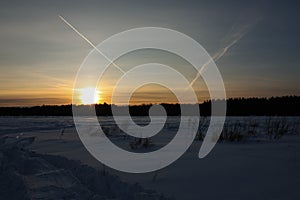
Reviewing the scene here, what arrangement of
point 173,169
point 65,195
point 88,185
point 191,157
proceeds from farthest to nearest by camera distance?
point 191,157 < point 173,169 < point 88,185 < point 65,195

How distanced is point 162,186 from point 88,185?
113cm

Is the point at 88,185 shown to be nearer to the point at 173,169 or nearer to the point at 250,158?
the point at 173,169

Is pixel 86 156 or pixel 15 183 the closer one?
pixel 15 183

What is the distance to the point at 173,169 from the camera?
516 cm

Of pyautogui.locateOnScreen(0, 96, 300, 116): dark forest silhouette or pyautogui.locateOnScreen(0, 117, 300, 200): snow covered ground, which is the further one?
pyautogui.locateOnScreen(0, 96, 300, 116): dark forest silhouette

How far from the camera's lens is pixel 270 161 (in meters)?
5.54

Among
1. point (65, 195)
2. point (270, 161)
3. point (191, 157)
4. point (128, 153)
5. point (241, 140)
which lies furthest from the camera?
point (241, 140)

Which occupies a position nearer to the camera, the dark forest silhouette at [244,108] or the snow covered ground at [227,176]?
the snow covered ground at [227,176]

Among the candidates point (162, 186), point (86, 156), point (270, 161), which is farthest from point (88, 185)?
point (270, 161)

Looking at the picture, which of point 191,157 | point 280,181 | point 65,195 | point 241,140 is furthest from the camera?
point 241,140

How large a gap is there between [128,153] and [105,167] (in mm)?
1456

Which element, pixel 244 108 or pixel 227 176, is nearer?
pixel 227 176

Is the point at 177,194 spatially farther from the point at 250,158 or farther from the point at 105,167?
the point at 250,158

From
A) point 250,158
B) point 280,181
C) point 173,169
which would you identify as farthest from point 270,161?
point 173,169
